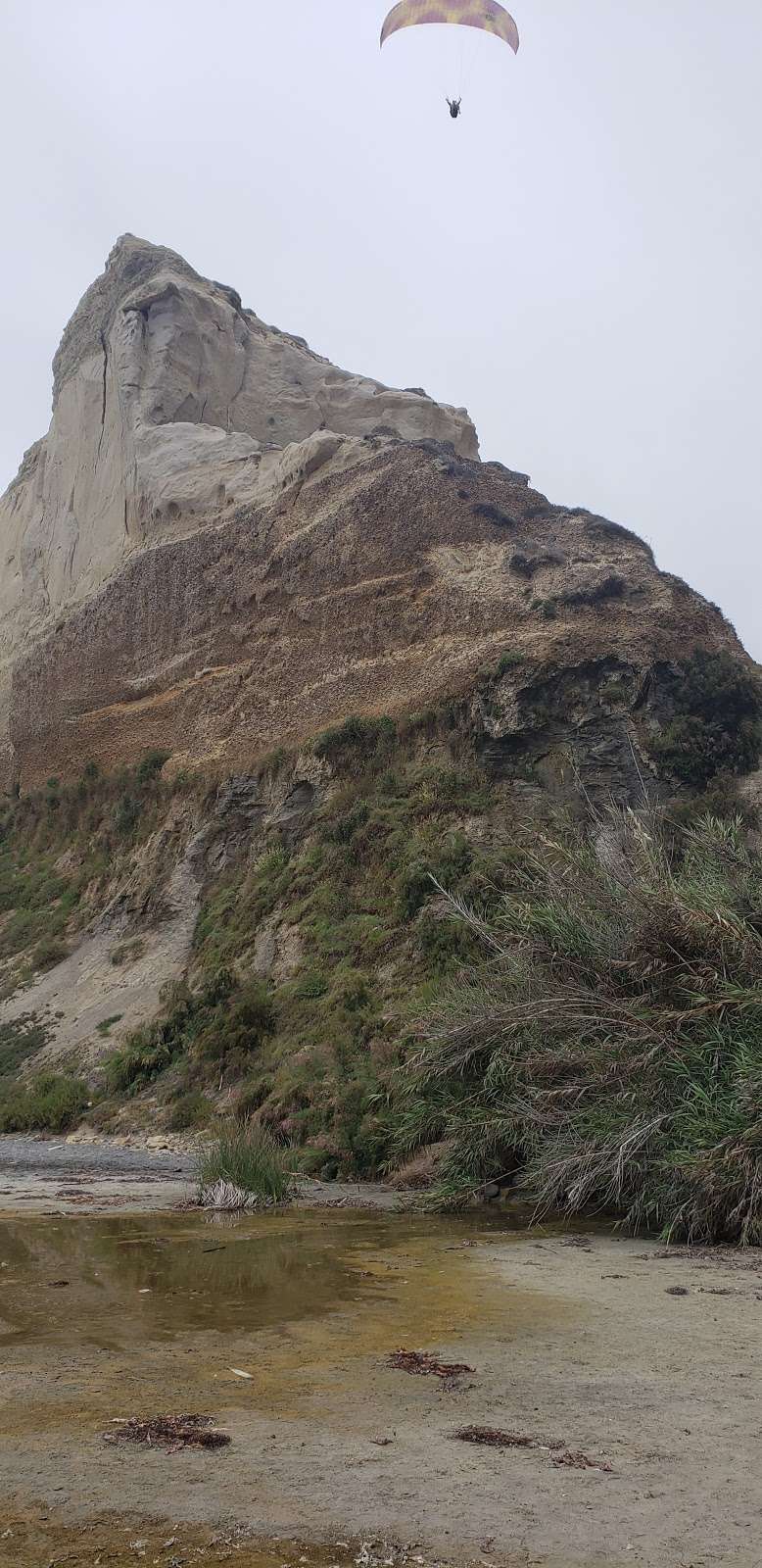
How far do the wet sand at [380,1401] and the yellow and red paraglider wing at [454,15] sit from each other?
21334 mm

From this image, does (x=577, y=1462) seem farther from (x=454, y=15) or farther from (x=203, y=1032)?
(x=454, y=15)

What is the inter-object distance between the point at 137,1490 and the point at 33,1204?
821 centimetres

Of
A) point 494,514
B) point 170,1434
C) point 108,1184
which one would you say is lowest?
point 108,1184

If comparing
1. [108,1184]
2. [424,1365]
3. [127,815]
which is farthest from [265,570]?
[424,1365]

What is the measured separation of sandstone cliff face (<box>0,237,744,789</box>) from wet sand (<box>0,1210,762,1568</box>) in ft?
46.6

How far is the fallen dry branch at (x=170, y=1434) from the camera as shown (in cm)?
428

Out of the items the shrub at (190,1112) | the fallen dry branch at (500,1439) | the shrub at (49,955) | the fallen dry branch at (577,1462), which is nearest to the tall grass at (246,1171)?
the shrub at (190,1112)

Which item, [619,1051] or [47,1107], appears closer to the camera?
[619,1051]

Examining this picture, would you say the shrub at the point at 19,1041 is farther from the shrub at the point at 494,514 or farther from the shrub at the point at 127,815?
the shrub at the point at 494,514

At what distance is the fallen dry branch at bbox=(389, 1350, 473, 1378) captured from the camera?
17.8ft

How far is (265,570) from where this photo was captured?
29766 mm

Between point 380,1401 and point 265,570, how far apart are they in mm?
26402

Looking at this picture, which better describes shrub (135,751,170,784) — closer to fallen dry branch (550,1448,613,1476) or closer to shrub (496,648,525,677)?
shrub (496,648,525,677)

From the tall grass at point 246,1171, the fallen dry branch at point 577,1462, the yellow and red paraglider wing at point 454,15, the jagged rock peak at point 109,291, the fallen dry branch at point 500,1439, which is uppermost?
the jagged rock peak at point 109,291
